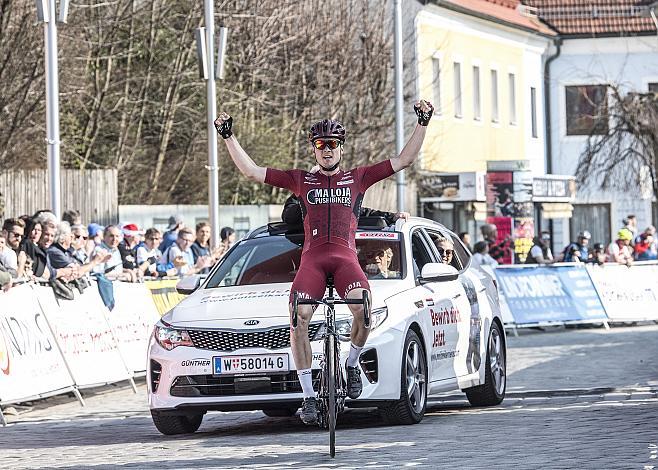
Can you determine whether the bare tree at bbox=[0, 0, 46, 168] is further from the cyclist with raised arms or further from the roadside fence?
the cyclist with raised arms

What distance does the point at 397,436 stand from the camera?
12719 millimetres

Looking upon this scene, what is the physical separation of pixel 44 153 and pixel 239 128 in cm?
598

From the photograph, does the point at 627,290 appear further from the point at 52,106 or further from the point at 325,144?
the point at 325,144

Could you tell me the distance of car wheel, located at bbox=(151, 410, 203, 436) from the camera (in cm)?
1360

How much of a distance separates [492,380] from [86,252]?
792 centimetres

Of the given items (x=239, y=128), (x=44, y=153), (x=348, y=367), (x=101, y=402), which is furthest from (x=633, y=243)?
(x=348, y=367)

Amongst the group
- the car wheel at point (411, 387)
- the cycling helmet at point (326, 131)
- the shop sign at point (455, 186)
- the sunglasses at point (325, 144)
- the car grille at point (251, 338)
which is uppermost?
the shop sign at point (455, 186)

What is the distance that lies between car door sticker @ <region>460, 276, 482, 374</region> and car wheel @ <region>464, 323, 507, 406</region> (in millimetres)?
202

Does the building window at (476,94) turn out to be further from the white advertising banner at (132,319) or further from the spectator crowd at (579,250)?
the white advertising banner at (132,319)

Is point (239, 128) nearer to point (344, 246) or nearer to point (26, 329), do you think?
point (26, 329)

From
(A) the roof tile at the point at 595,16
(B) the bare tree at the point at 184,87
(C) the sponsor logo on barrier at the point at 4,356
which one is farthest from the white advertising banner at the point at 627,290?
(A) the roof tile at the point at 595,16

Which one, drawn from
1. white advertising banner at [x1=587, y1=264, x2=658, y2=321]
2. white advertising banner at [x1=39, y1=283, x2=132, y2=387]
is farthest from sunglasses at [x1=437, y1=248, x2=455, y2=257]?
white advertising banner at [x1=587, y1=264, x2=658, y2=321]

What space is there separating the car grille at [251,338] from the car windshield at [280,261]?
1203mm

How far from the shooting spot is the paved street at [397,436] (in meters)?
11.2
